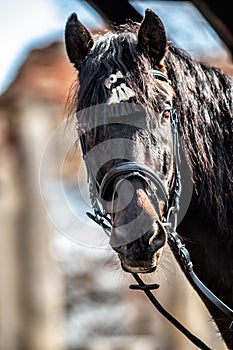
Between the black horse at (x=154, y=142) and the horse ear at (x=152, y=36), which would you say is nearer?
the black horse at (x=154, y=142)

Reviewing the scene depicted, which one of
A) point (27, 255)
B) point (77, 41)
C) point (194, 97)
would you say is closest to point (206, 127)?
point (194, 97)

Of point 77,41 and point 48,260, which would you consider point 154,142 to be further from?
point 48,260

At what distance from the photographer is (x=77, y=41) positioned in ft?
8.55

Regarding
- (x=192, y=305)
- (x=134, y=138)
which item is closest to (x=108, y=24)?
(x=134, y=138)

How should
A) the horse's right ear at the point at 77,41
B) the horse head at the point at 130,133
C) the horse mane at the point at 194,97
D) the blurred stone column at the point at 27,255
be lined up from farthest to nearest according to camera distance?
the blurred stone column at the point at 27,255
the horse's right ear at the point at 77,41
the horse mane at the point at 194,97
the horse head at the point at 130,133

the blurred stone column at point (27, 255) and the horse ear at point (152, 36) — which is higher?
the horse ear at point (152, 36)

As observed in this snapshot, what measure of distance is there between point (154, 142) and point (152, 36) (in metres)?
0.34

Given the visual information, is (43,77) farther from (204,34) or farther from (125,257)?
(125,257)

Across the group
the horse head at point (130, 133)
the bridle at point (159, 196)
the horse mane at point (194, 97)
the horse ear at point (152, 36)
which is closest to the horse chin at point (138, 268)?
the horse head at point (130, 133)

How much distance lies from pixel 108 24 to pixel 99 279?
182 inches

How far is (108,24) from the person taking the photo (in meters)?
3.30

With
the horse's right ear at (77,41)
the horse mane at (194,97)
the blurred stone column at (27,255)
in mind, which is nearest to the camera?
the horse mane at (194,97)

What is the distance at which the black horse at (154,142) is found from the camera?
233 centimetres

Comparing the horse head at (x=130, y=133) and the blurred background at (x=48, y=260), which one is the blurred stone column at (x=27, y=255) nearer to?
the blurred background at (x=48, y=260)
